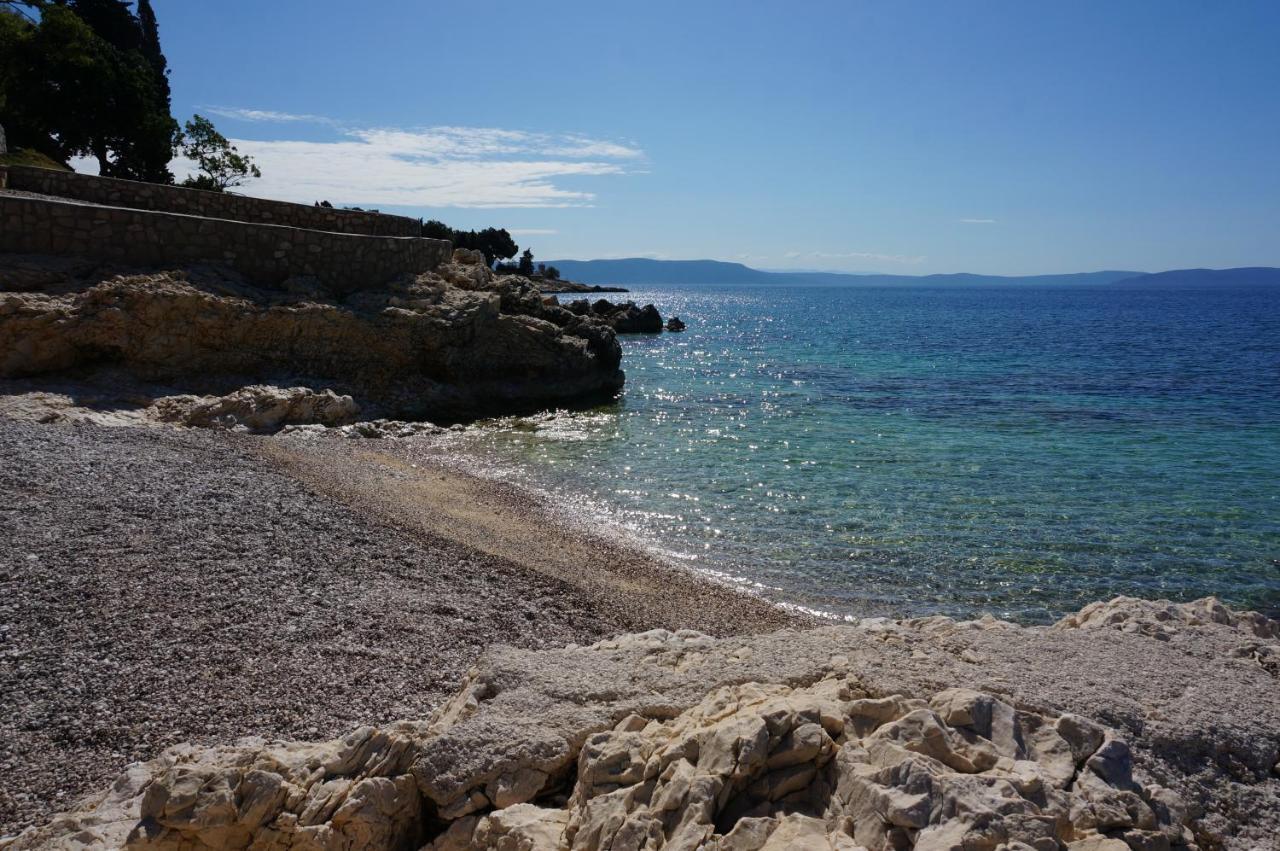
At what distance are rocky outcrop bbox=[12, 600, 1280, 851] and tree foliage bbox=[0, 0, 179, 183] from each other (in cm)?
3726

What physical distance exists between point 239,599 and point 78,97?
38.4m

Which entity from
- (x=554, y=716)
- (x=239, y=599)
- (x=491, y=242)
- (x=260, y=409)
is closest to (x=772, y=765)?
(x=554, y=716)

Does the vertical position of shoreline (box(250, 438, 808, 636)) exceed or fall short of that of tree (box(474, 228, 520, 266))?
it falls short

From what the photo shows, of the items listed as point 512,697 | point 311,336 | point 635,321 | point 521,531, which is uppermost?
point 635,321

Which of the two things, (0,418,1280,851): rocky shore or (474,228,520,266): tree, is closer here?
(0,418,1280,851): rocky shore

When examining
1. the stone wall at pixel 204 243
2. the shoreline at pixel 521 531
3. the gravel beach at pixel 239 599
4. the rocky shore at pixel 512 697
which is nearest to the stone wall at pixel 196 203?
the stone wall at pixel 204 243

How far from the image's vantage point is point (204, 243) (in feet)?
68.7

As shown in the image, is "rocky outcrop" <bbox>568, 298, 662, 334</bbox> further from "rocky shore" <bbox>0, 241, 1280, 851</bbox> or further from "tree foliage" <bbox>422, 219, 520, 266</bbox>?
"rocky shore" <bbox>0, 241, 1280, 851</bbox>

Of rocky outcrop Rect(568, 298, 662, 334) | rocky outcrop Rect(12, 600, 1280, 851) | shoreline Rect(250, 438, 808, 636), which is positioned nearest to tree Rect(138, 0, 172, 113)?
rocky outcrop Rect(568, 298, 662, 334)

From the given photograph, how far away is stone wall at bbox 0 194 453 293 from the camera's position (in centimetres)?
1898

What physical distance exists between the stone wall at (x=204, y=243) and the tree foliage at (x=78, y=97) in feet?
59.3

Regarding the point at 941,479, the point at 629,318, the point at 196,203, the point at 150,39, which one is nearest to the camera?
the point at 941,479

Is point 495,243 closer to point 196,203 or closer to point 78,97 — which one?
point 78,97

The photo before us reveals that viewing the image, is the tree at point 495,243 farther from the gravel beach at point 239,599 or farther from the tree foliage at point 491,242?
the gravel beach at point 239,599
